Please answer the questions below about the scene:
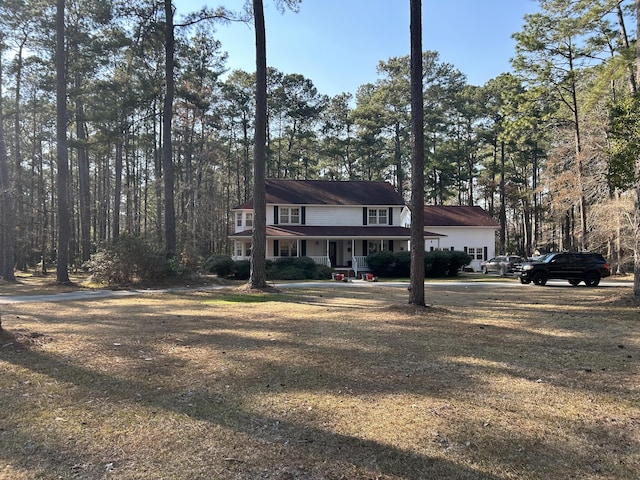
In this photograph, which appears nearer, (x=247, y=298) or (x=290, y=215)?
(x=247, y=298)

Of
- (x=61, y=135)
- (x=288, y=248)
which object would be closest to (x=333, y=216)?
(x=288, y=248)

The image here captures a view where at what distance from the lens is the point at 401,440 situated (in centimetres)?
357

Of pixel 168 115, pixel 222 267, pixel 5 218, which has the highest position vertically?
pixel 168 115

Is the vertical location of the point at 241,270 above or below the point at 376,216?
below

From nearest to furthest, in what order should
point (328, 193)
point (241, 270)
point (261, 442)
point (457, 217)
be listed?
1. point (261, 442)
2. point (241, 270)
3. point (328, 193)
4. point (457, 217)

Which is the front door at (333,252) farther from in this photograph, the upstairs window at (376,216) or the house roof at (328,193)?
the upstairs window at (376,216)

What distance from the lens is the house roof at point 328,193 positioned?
33.0 m

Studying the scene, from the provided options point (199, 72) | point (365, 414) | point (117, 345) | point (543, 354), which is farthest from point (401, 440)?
point (199, 72)

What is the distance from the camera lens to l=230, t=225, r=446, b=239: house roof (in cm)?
2992

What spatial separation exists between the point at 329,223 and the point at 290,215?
3.07 metres

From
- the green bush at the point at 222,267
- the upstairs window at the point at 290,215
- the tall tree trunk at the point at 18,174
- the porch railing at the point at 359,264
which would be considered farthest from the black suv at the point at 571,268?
the tall tree trunk at the point at 18,174

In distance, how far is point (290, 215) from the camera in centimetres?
3288

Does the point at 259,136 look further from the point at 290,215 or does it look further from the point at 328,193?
the point at 328,193

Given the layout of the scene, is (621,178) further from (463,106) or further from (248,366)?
(463,106)
